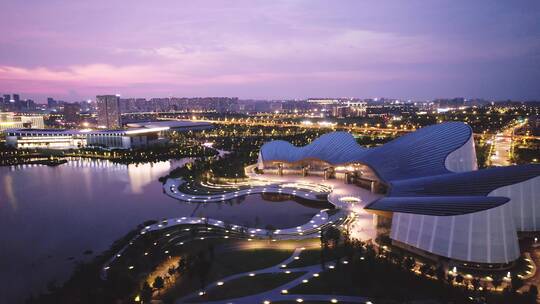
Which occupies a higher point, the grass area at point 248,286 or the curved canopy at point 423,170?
the curved canopy at point 423,170

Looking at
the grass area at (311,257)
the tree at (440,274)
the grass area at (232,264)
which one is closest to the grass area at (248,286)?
the grass area at (232,264)

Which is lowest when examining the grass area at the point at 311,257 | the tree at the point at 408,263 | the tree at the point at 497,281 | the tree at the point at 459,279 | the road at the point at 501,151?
the grass area at the point at 311,257

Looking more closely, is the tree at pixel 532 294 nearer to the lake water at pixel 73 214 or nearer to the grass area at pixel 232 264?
the grass area at pixel 232 264

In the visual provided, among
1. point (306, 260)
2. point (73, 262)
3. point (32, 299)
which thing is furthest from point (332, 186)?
point (32, 299)

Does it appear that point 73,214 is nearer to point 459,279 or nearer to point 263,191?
point 263,191

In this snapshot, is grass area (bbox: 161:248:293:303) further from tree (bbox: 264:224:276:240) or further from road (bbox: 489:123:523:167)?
road (bbox: 489:123:523:167)

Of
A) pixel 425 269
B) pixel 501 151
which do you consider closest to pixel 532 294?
pixel 425 269

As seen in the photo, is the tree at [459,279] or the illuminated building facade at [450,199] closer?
the tree at [459,279]
